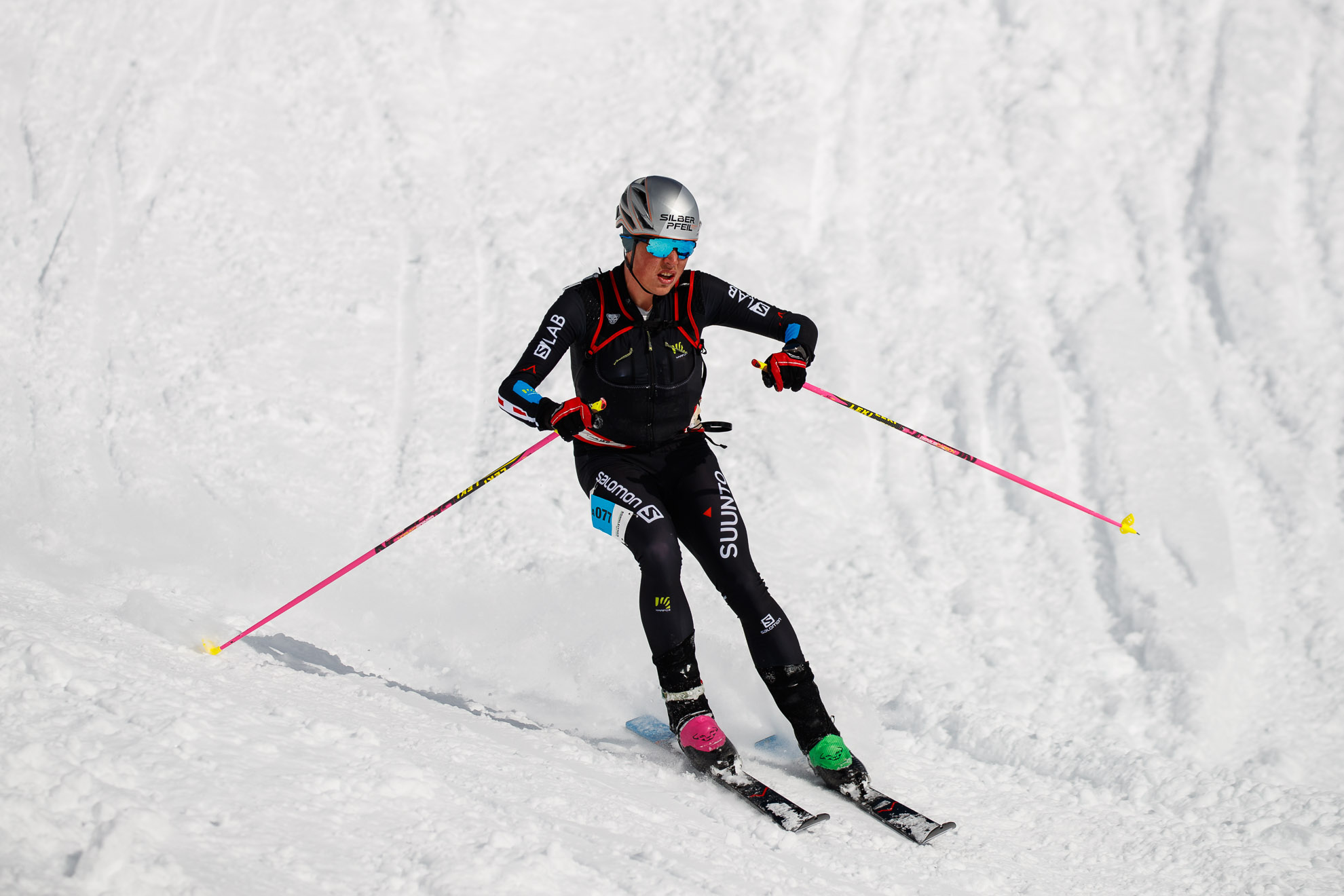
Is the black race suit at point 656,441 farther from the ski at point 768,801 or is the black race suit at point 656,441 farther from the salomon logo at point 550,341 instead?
the ski at point 768,801

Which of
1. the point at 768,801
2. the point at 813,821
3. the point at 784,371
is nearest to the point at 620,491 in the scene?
the point at 784,371

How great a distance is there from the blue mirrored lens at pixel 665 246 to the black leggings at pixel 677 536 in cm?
103

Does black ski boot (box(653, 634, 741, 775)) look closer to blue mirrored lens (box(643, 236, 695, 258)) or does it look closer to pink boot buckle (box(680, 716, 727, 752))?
pink boot buckle (box(680, 716, 727, 752))

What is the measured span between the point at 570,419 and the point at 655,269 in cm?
88

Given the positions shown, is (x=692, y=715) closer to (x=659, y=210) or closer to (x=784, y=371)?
(x=784, y=371)

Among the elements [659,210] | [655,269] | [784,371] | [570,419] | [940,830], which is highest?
[659,210]

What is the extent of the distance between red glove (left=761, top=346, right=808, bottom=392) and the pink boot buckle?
173cm

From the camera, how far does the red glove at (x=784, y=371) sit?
5617 millimetres

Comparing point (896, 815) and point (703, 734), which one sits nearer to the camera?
point (896, 815)

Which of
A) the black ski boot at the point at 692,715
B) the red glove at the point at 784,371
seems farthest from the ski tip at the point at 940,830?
the red glove at the point at 784,371

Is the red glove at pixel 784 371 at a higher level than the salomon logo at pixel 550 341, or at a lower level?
higher

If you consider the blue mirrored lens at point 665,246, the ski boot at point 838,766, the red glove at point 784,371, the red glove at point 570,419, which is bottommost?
the ski boot at point 838,766

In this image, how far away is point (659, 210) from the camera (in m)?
5.23

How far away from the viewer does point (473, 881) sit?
350cm
